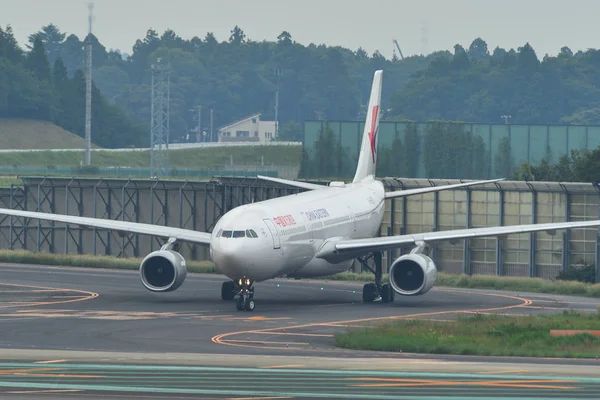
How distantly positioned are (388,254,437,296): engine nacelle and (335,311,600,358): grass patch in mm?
8027

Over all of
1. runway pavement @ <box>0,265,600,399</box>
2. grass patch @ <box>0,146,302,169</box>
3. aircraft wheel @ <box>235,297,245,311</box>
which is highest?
grass patch @ <box>0,146,302,169</box>

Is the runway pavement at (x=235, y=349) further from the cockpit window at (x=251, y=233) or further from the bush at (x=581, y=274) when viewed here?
the bush at (x=581, y=274)

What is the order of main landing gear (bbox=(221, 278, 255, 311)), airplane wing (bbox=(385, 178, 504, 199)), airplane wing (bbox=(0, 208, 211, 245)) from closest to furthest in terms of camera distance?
main landing gear (bbox=(221, 278, 255, 311)) < airplane wing (bbox=(0, 208, 211, 245)) < airplane wing (bbox=(385, 178, 504, 199))

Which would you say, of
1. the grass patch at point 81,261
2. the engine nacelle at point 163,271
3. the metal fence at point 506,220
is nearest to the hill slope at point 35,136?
the grass patch at point 81,261

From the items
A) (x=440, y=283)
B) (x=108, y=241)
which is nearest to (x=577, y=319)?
(x=440, y=283)

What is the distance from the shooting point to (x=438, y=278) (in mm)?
70688

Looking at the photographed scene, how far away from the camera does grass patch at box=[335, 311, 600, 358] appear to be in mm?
38469

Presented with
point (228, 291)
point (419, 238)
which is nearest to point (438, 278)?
point (419, 238)

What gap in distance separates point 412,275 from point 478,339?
557 inches

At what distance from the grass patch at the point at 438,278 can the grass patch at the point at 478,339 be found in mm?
19018

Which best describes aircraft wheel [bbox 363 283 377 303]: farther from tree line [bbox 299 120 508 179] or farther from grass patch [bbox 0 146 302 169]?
grass patch [bbox 0 146 302 169]

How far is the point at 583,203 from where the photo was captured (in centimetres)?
7275

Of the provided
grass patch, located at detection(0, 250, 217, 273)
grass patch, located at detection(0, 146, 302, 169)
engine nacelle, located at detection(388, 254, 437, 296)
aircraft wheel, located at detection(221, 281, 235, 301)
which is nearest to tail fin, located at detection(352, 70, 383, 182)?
grass patch, located at detection(0, 250, 217, 273)

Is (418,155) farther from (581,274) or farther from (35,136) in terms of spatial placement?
(35,136)
